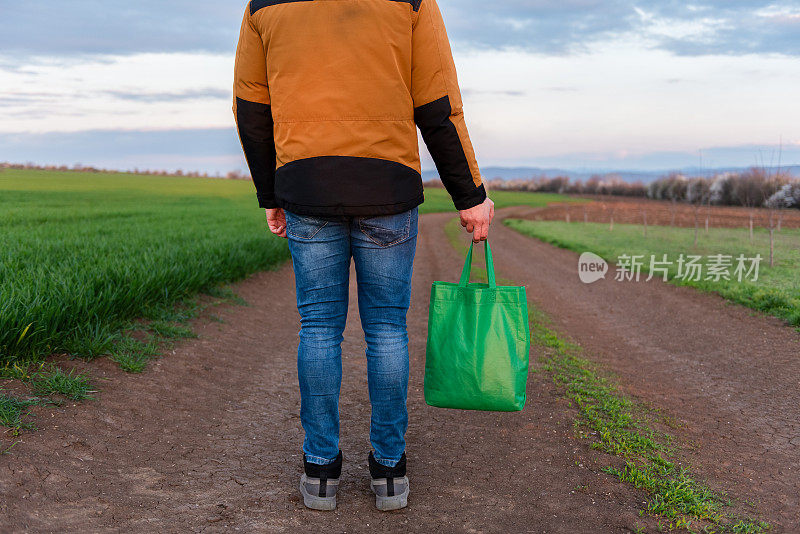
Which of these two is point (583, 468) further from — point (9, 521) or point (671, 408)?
point (9, 521)

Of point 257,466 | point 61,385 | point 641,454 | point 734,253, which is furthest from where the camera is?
point 734,253

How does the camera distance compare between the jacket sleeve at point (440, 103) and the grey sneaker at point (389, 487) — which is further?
the grey sneaker at point (389, 487)

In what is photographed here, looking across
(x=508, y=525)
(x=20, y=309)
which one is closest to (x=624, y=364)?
→ (x=508, y=525)

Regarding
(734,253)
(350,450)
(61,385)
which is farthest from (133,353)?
(734,253)

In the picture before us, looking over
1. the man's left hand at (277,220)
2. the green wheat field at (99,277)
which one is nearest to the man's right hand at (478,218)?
the man's left hand at (277,220)

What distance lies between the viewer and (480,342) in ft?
8.50

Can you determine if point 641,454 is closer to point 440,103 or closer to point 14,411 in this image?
point 440,103

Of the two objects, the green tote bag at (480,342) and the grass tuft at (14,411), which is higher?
the green tote bag at (480,342)

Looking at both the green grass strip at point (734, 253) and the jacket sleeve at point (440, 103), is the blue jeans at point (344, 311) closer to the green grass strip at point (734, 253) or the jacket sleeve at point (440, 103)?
the jacket sleeve at point (440, 103)

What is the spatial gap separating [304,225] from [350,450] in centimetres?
148

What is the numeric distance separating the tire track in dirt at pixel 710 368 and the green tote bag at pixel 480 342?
4.16 feet

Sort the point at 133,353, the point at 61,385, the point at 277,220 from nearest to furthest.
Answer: the point at 277,220, the point at 61,385, the point at 133,353

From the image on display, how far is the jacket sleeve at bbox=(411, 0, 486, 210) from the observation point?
2311mm

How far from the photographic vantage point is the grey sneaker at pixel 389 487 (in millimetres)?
2570
